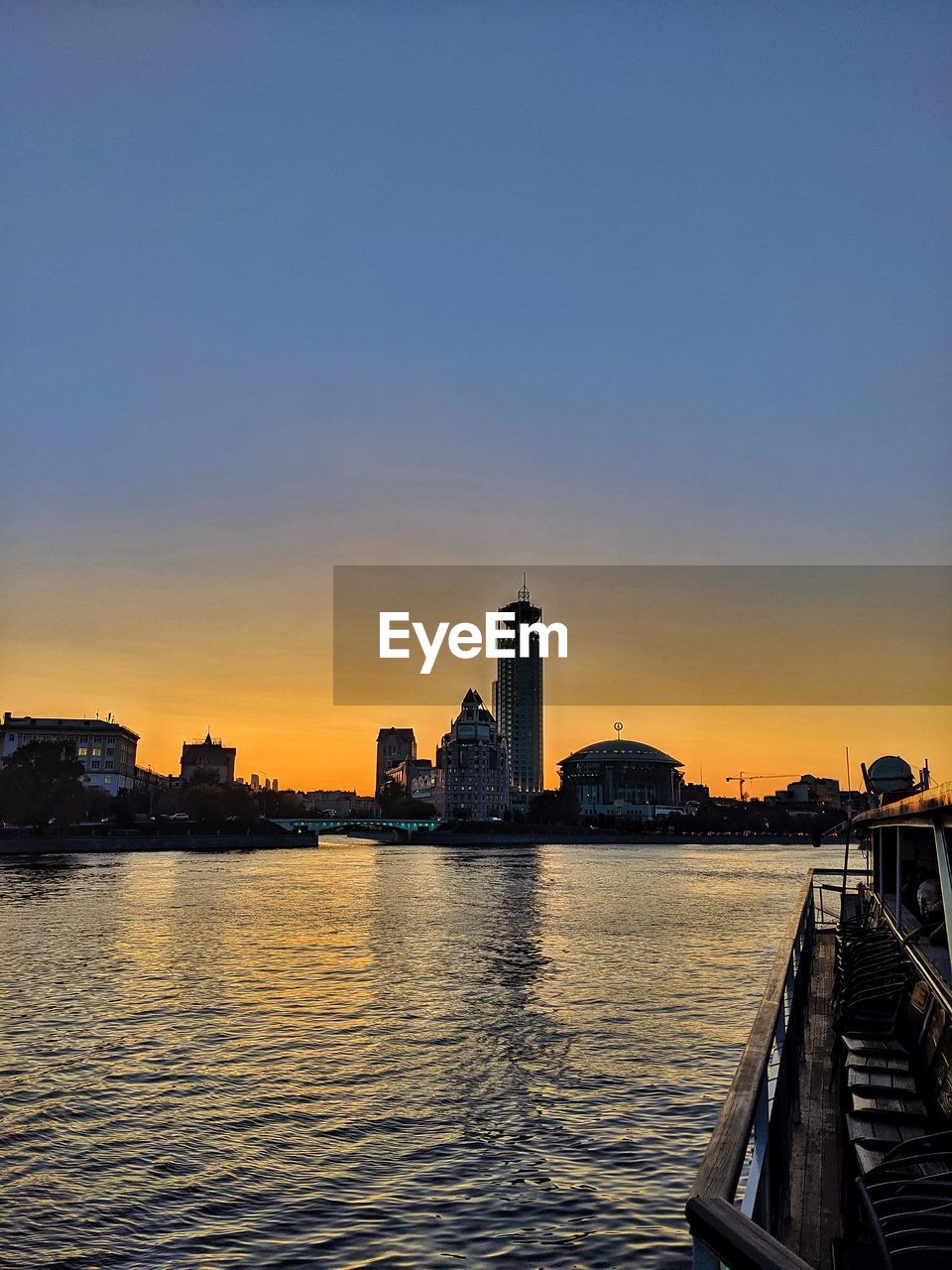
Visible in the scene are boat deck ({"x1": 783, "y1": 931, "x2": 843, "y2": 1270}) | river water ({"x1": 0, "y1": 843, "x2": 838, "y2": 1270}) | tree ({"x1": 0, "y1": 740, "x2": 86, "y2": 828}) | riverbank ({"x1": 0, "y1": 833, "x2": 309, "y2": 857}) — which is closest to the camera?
boat deck ({"x1": 783, "y1": 931, "x2": 843, "y2": 1270})

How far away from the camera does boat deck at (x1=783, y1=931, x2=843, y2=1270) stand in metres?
8.62

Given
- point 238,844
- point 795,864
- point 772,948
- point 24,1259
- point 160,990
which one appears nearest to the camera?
point 24,1259

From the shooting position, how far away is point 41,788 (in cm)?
15325

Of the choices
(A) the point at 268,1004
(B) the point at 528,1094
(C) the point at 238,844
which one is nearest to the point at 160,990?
(A) the point at 268,1004

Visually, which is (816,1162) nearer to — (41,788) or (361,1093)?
(361,1093)

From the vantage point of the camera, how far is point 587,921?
2302 inches

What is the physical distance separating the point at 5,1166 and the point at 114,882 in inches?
3147

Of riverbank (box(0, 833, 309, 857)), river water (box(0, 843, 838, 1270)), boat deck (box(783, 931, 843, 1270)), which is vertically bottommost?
riverbank (box(0, 833, 309, 857))

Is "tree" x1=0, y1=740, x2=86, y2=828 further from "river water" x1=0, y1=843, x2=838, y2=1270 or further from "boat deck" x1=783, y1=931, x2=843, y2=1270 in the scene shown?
"boat deck" x1=783, y1=931, x2=843, y2=1270

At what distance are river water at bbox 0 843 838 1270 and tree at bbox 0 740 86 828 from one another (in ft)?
364

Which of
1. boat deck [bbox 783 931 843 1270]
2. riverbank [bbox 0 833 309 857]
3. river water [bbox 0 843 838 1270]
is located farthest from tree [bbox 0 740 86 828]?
boat deck [bbox 783 931 843 1270]

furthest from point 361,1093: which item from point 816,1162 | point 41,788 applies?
point 41,788

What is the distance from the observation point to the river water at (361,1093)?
1375 cm

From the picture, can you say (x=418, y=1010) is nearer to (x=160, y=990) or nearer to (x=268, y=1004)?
(x=268, y=1004)
